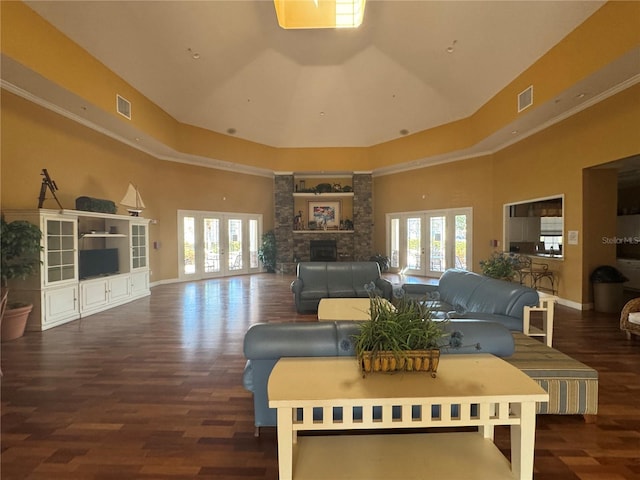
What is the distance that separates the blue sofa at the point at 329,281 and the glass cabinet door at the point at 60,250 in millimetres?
3783

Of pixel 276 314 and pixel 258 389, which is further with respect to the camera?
pixel 276 314

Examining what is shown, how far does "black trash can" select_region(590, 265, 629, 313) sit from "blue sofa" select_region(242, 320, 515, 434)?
5.21 meters

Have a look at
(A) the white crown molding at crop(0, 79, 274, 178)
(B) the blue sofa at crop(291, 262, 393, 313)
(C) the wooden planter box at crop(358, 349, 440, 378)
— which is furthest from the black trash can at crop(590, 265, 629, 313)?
(A) the white crown molding at crop(0, 79, 274, 178)

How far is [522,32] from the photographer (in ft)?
17.5

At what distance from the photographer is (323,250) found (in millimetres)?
11625

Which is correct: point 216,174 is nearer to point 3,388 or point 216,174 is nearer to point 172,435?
point 3,388

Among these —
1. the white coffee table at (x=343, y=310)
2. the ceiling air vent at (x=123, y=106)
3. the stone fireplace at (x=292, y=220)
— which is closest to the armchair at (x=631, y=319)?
the white coffee table at (x=343, y=310)

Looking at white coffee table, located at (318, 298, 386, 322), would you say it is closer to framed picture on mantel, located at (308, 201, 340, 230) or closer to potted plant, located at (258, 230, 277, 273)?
potted plant, located at (258, 230, 277, 273)

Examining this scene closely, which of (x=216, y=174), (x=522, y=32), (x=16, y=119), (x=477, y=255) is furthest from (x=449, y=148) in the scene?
(x=16, y=119)

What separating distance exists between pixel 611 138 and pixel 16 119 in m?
9.37

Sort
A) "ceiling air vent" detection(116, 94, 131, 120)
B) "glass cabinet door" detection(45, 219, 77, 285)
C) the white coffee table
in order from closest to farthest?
1. the white coffee table
2. "glass cabinet door" detection(45, 219, 77, 285)
3. "ceiling air vent" detection(116, 94, 131, 120)

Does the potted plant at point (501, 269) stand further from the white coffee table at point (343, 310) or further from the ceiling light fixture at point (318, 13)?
the ceiling light fixture at point (318, 13)

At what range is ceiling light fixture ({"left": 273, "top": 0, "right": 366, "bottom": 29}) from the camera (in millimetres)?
5613

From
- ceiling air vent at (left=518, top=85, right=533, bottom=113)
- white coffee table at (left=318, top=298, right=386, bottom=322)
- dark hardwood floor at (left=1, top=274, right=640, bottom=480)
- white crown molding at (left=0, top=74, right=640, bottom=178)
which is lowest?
dark hardwood floor at (left=1, top=274, right=640, bottom=480)
